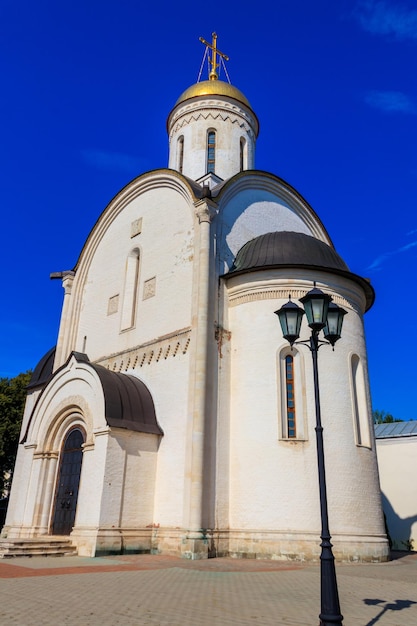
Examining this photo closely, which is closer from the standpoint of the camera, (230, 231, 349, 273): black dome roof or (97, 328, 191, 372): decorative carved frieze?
(97, 328, 191, 372): decorative carved frieze

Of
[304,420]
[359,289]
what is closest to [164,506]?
[304,420]

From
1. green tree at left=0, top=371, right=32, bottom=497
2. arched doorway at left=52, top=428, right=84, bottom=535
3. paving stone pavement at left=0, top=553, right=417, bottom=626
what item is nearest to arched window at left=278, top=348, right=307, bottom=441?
paving stone pavement at left=0, top=553, right=417, bottom=626

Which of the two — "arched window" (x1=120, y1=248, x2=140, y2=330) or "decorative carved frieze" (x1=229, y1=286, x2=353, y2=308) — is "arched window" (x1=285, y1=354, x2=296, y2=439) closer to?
"decorative carved frieze" (x1=229, y1=286, x2=353, y2=308)

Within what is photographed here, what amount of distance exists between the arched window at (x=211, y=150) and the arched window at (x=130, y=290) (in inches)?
193

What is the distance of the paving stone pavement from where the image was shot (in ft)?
19.0

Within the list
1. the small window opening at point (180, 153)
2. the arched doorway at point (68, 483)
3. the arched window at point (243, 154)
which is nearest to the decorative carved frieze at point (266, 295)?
the arched doorway at point (68, 483)

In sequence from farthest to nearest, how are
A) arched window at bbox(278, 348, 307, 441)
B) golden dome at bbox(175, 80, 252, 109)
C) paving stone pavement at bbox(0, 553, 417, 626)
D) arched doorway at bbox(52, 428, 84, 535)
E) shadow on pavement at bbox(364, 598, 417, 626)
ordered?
1. golden dome at bbox(175, 80, 252, 109)
2. arched doorway at bbox(52, 428, 84, 535)
3. arched window at bbox(278, 348, 307, 441)
4. shadow on pavement at bbox(364, 598, 417, 626)
5. paving stone pavement at bbox(0, 553, 417, 626)

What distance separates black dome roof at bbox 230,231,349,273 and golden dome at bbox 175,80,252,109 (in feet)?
28.0

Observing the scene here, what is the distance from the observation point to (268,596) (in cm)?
721

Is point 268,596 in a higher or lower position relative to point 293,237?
lower

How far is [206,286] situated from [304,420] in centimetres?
449

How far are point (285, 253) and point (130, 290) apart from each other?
5662 mm

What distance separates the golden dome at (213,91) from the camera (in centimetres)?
2181

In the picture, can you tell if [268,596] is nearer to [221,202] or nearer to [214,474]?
[214,474]
